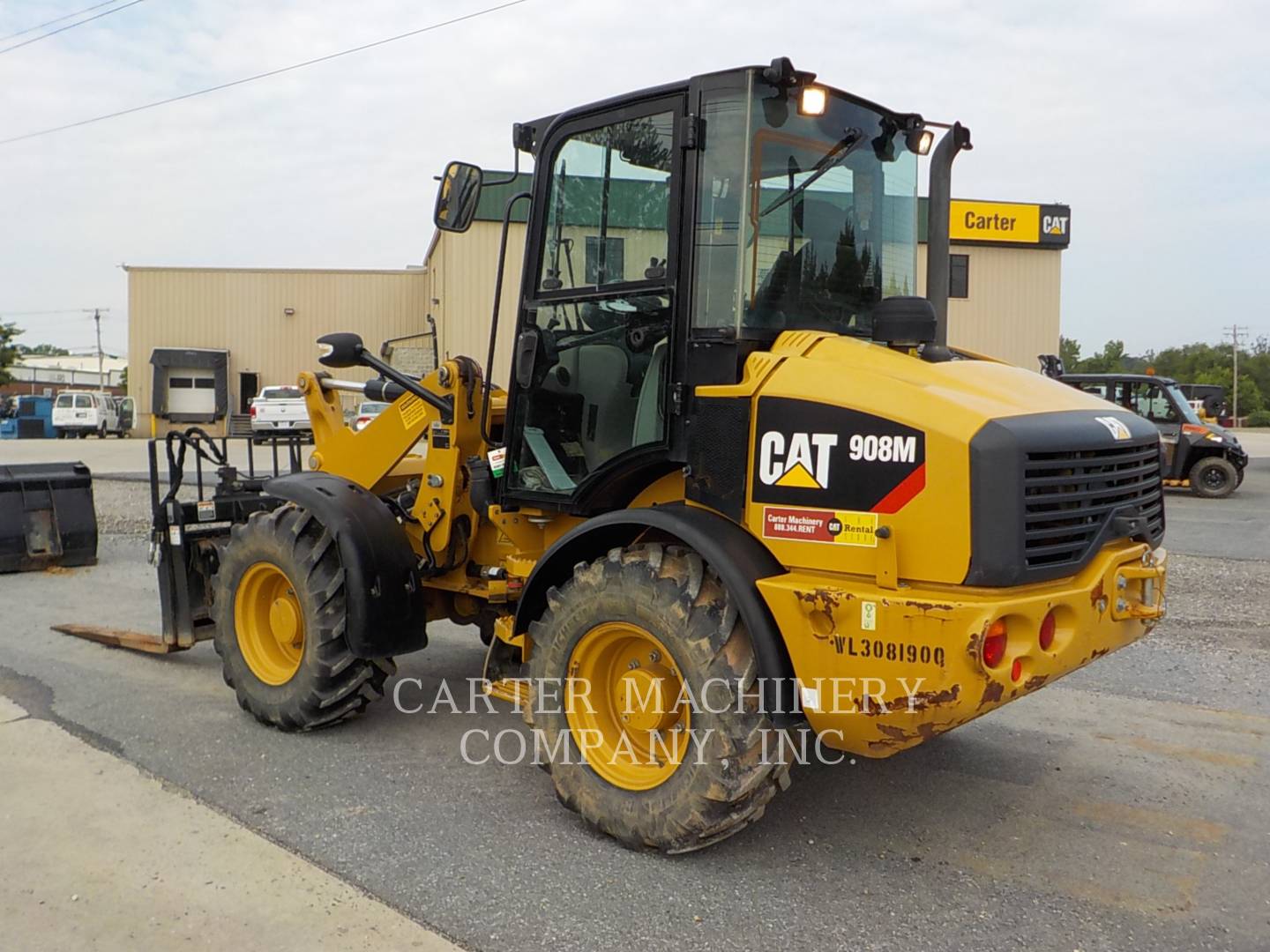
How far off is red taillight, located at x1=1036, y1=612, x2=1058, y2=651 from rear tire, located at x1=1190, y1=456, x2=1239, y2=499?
15.2 meters

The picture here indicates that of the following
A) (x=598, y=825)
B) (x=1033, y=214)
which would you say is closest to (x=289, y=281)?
(x=1033, y=214)

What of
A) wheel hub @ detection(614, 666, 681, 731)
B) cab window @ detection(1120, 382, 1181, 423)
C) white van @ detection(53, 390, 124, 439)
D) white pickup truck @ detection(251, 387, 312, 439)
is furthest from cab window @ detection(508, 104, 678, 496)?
white van @ detection(53, 390, 124, 439)

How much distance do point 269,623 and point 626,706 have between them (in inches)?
91.6

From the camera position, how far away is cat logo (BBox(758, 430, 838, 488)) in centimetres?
344

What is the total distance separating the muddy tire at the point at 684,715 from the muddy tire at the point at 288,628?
4.16 feet

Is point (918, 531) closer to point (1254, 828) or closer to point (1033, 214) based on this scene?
point (1254, 828)

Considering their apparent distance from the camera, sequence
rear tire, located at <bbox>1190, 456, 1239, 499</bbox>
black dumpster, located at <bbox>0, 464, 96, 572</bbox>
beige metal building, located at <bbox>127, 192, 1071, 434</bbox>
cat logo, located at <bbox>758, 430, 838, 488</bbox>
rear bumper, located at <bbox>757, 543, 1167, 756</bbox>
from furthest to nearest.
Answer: beige metal building, located at <bbox>127, 192, 1071, 434</bbox> < rear tire, located at <bbox>1190, 456, 1239, 499</bbox> < black dumpster, located at <bbox>0, 464, 96, 572</bbox> < cat logo, located at <bbox>758, 430, 838, 488</bbox> < rear bumper, located at <bbox>757, 543, 1167, 756</bbox>

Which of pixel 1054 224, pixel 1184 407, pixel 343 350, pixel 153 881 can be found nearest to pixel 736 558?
pixel 153 881

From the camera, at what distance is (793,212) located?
3930 millimetres

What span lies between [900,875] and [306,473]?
340 centimetres

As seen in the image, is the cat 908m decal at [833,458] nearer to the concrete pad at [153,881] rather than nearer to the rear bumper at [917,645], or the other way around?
the rear bumper at [917,645]

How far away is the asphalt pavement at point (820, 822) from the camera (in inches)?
132

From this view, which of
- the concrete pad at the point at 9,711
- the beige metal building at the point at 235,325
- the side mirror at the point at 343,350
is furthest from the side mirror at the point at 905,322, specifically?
the beige metal building at the point at 235,325

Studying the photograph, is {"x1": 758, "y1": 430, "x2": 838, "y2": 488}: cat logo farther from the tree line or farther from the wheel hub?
the tree line
